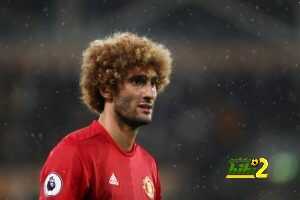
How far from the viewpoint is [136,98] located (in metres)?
2.11

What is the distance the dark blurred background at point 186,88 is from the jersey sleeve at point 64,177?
4.34 meters

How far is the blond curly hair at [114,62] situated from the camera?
2.21 metres

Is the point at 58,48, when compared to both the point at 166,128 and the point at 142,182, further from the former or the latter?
the point at 142,182

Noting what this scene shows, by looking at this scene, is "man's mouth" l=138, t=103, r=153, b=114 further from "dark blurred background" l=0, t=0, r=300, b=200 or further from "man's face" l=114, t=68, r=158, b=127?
"dark blurred background" l=0, t=0, r=300, b=200

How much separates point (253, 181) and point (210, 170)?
47 cm

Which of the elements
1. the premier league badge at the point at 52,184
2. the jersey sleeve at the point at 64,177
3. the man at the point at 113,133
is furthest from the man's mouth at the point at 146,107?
the premier league badge at the point at 52,184

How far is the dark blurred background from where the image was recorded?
6.50 m

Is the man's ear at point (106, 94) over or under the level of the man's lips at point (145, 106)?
over

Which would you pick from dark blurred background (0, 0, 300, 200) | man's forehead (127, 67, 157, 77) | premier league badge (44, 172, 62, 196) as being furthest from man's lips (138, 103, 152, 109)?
dark blurred background (0, 0, 300, 200)

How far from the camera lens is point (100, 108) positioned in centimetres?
228

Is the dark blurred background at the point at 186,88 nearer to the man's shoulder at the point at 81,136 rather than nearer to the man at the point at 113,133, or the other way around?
the man at the point at 113,133

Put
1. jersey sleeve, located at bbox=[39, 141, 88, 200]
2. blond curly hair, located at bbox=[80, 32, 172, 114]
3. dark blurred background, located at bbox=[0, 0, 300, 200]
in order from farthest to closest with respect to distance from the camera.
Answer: dark blurred background, located at bbox=[0, 0, 300, 200], blond curly hair, located at bbox=[80, 32, 172, 114], jersey sleeve, located at bbox=[39, 141, 88, 200]

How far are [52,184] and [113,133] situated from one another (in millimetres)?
325

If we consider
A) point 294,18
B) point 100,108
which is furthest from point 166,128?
point 100,108
